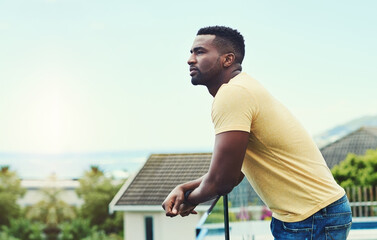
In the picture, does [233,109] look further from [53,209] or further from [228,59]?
[53,209]

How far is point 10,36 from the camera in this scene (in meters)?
70.6

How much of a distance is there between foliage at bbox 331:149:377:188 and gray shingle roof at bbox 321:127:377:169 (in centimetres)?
644

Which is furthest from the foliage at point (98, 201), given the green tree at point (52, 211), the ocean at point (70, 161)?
the green tree at point (52, 211)

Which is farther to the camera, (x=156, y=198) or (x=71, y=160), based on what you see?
(x=71, y=160)

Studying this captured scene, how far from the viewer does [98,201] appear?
23.9 meters

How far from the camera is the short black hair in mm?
1375

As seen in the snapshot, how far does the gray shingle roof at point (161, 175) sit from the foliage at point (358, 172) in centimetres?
482

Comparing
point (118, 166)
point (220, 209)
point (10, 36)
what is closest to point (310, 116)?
point (118, 166)

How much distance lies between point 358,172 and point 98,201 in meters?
14.3

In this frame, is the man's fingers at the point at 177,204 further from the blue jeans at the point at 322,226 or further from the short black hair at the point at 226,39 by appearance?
the short black hair at the point at 226,39

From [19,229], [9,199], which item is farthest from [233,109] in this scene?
[9,199]

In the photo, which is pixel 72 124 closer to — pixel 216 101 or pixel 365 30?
pixel 365 30

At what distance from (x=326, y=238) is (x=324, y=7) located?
65517mm

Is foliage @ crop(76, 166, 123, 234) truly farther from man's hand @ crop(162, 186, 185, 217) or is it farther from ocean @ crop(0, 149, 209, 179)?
man's hand @ crop(162, 186, 185, 217)
